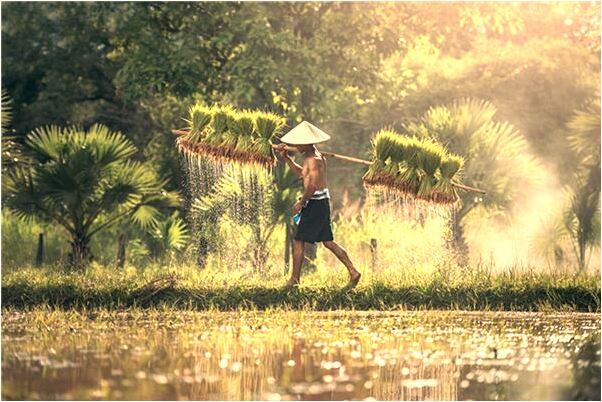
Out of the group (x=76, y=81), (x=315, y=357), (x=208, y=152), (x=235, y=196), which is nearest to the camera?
(x=315, y=357)

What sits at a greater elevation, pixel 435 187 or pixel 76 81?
pixel 76 81

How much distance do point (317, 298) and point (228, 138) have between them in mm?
2431

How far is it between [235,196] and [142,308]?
4.67 metres

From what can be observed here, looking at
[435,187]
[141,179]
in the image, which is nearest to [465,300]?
[435,187]

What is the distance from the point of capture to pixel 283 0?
27359mm

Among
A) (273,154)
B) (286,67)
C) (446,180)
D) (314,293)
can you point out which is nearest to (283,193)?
(286,67)

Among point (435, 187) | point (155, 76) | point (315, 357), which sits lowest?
point (315, 357)

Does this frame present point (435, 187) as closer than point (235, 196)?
Yes

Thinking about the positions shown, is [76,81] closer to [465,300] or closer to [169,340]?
[465,300]

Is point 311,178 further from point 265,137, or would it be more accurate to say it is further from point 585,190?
point 585,190

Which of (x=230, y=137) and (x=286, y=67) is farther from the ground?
(x=286, y=67)

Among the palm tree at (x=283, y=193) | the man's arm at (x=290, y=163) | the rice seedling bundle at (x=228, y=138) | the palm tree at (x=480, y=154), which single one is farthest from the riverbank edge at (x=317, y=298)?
the palm tree at (x=480, y=154)

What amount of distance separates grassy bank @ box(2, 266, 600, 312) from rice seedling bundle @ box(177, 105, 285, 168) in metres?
1.51

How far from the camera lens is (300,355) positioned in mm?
14078
